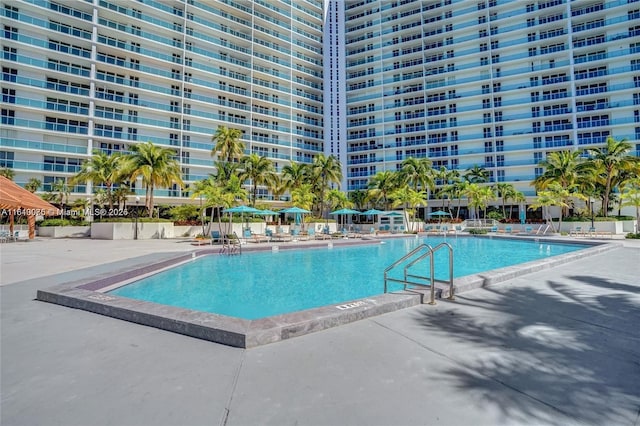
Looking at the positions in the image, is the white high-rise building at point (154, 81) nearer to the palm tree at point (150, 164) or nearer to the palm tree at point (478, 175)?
the palm tree at point (150, 164)

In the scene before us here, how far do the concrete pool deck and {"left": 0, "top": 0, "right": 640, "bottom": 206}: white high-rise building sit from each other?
1585 inches

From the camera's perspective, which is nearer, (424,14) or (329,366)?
(329,366)

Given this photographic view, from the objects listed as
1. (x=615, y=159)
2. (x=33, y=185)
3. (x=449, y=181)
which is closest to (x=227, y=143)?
(x=33, y=185)

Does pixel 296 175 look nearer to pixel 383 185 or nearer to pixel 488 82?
pixel 383 185

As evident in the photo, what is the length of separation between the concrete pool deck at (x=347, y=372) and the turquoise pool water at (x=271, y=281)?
3295 mm

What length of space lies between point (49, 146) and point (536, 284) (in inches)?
1793

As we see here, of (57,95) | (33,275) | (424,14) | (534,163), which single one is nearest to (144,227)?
(33,275)

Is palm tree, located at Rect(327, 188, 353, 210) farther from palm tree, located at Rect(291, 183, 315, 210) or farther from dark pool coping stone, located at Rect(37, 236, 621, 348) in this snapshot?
dark pool coping stone, located at Rect(37, 236, 621, 348)

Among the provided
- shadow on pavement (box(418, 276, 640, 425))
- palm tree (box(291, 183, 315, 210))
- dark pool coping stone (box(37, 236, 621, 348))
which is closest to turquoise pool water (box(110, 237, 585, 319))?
dark pool coping stone (box(37, 236, 621, 348))

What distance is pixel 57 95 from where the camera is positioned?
121 ft

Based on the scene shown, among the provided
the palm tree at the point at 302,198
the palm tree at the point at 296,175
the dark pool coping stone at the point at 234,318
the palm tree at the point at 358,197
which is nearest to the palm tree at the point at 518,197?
the palm tree at the point at 358,197

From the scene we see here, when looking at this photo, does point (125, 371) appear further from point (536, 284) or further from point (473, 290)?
point (536, 284)

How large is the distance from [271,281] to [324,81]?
5896cm

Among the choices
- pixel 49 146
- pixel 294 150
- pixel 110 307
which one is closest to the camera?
pixel 110 307
